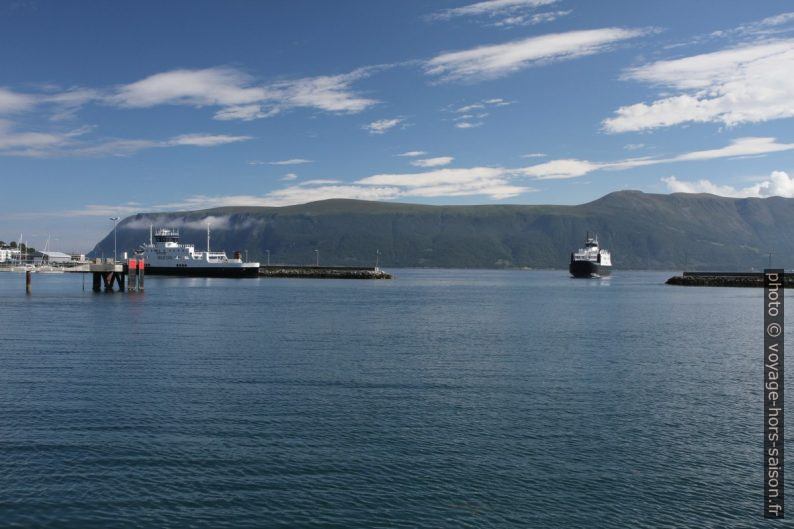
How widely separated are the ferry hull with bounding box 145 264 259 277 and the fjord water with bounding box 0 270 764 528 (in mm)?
135803

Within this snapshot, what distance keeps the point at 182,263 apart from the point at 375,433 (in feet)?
550

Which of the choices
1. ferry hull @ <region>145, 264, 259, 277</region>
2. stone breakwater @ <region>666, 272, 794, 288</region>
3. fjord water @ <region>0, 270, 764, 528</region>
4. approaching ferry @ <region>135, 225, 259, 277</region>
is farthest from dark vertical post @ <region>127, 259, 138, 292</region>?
stone breakwater @ <region>666, 272, 794, 288</region>

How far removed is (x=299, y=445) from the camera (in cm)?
2075

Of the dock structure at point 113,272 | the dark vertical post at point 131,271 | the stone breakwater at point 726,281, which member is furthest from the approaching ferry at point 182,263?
the stone breakwater at point 726,281

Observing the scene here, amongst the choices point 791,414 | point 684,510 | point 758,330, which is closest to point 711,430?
point 791,414

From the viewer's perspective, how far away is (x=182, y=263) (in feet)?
590

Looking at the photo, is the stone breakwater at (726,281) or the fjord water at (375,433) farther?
the stone breakwater at (726,281)

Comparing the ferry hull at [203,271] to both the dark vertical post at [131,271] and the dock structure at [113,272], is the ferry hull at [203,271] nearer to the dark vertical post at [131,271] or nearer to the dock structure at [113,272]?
the dark vertical post at [131,271]

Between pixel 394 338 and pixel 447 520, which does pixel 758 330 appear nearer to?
pixel 394 338

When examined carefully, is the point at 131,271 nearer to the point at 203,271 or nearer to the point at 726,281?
the point at 203,271

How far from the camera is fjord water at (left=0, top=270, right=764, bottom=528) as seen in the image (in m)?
16.1

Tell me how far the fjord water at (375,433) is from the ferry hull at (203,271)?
13580cm

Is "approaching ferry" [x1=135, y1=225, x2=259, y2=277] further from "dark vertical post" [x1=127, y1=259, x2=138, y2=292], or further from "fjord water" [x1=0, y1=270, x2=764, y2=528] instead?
"fjord water" [x1=0, y1=270, x2=764, y2=528]

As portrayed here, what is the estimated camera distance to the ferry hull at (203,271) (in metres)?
180
